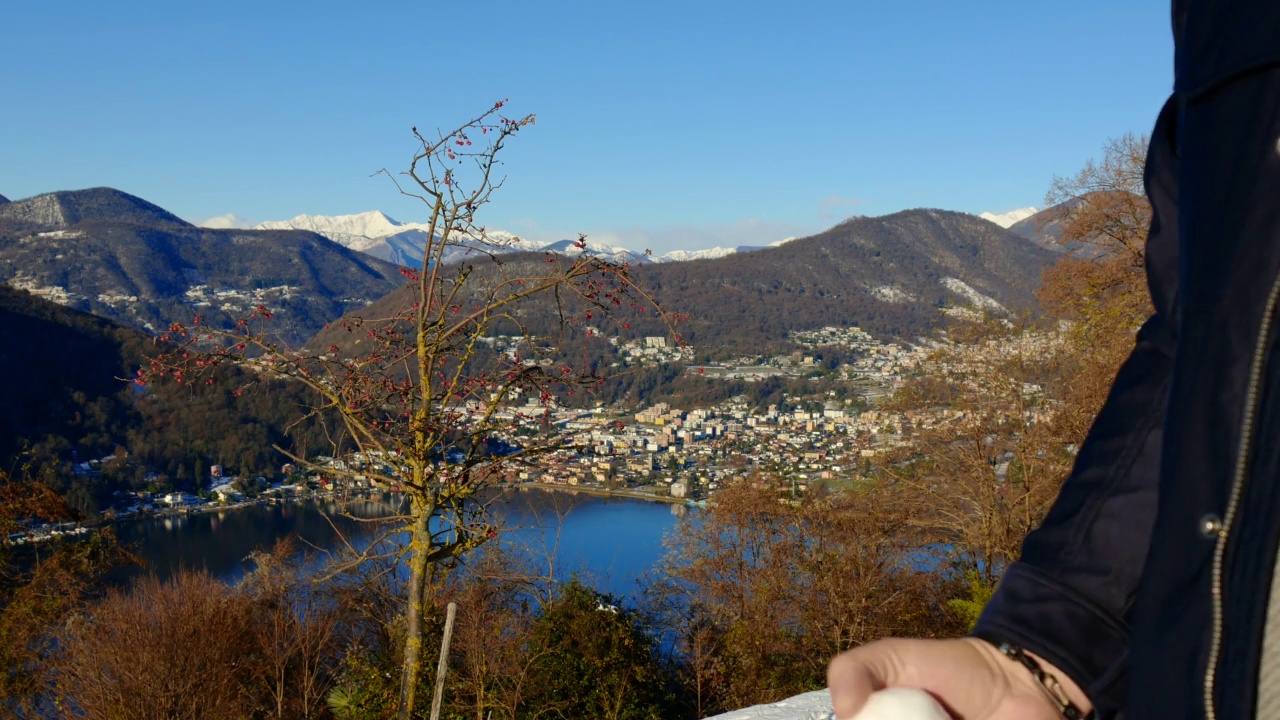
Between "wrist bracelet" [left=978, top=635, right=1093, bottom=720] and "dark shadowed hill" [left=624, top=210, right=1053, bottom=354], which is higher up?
"dark shadowed hill" [left=624, top=210, right=1053, bottom=354]

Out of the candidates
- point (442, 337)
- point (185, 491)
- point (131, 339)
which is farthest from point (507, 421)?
point (131, 339)

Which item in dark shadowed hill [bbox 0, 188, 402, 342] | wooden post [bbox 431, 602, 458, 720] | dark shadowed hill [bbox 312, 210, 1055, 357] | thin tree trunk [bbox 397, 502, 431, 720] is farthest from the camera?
dark shadowed hill [bbox 0, 188, 402, 342]

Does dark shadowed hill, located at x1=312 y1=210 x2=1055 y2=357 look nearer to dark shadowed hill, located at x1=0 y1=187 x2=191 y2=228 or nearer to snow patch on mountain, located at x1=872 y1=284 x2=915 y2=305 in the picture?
snow patch on mountain, located at x1=872 y1=284 x2=915 y2=305

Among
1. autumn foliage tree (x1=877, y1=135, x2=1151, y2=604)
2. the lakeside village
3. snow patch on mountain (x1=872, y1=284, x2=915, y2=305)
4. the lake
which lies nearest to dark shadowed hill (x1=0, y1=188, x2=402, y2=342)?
the lakeside village

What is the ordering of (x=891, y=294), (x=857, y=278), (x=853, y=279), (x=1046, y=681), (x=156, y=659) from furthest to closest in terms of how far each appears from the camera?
(x=857, y=278), (x=853, y=279), (x=891, y=294), (x=156, y=659), (x=1046, y=681)

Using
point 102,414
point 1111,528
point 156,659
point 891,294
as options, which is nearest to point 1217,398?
point 1111,528

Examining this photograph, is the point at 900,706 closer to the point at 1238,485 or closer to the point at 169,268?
the point at 1238,485

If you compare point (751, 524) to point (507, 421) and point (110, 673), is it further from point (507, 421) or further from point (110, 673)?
point (507, 421)
